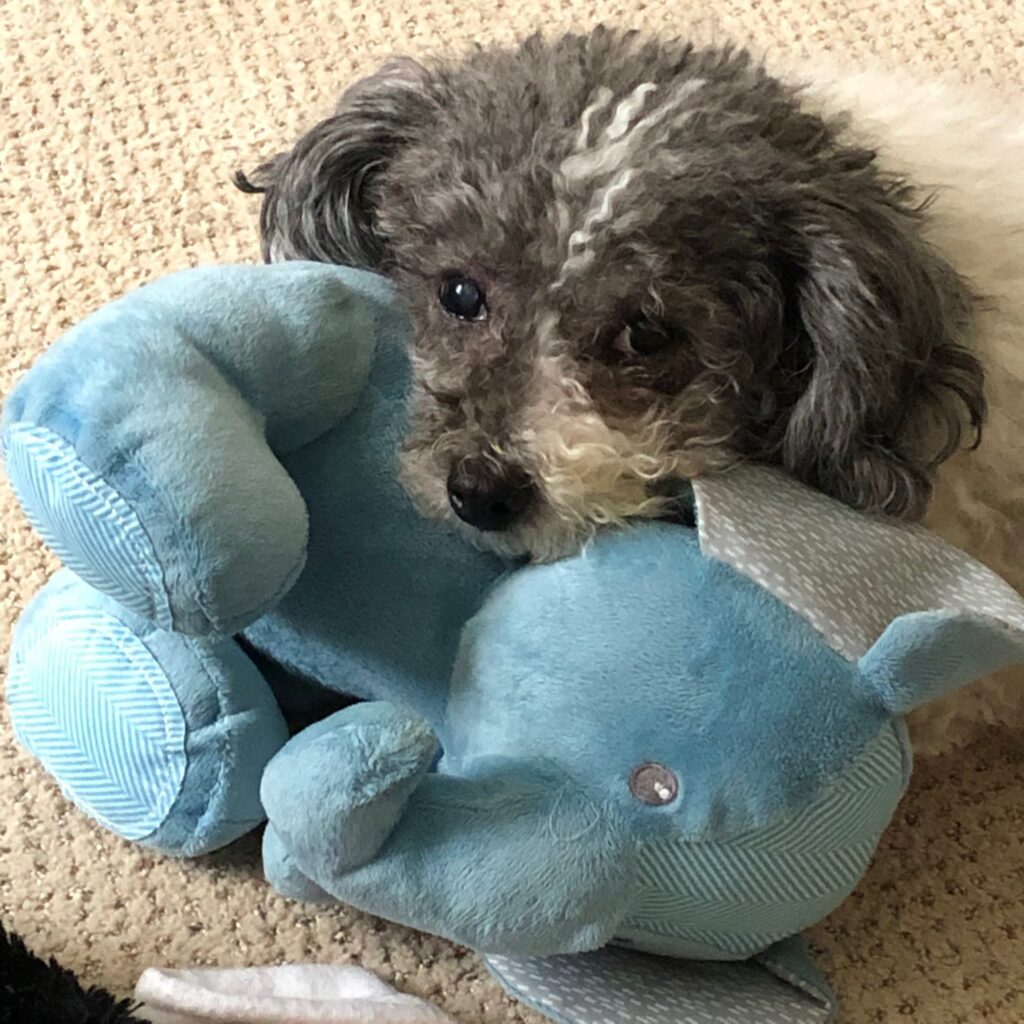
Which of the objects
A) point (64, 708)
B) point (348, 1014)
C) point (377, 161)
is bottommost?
point (348, 1014)

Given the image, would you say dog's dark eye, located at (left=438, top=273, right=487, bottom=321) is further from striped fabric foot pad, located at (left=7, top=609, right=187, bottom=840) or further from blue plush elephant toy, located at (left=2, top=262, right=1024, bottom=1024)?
striped fabric foot pad, located at (left=7, top=609, right=187, bottom=840)

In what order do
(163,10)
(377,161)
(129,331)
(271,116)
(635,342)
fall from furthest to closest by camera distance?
(163,10)
(271,116)
(377,161)
(635,342)
(129,331)

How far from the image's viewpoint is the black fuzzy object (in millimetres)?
776

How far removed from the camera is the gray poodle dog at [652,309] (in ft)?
2.76

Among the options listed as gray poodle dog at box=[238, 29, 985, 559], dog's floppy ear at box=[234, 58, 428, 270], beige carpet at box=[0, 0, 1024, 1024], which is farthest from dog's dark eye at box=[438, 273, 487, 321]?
beige carpet at box=[0, 0, 1024, 1024]

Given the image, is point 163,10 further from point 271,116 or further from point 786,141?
point 786,141

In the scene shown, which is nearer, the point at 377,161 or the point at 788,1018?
the point at 788,1018

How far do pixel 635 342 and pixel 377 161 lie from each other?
9.9 inches

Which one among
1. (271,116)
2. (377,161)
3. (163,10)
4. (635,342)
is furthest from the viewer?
(163,10)

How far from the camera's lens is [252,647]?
35.7 inches

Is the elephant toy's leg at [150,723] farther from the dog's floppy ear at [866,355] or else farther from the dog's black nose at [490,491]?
the dog's floppy ear at [866,355]

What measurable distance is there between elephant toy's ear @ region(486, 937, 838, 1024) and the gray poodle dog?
0.82ft

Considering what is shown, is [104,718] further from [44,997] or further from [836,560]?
[836,560]

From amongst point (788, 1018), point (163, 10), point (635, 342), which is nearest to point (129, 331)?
point (635, 342)
